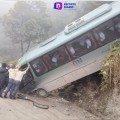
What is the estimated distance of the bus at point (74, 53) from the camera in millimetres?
14758

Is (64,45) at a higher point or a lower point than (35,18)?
higher

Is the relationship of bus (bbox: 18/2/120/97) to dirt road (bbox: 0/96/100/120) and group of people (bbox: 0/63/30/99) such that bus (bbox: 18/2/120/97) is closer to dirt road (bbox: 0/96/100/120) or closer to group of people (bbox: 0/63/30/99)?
group of people (bbox: 0/63/30/99)

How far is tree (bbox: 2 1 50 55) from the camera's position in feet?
106

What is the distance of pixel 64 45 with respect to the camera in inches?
606

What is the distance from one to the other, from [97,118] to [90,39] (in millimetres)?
3390

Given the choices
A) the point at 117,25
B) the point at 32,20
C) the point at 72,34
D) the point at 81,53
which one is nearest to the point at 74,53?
the point at 81,53

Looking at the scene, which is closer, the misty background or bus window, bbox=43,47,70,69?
bus window, bbox=43,47,70,69

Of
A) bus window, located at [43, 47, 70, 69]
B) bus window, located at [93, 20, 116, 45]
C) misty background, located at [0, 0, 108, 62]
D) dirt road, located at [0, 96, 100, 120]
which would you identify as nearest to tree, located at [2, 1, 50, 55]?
misty background, located at [0, 0, 108, 62]

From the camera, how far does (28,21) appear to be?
105ft

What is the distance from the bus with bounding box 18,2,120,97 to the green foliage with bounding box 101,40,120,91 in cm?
81

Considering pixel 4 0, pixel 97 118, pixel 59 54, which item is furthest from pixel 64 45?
pixel 4 0

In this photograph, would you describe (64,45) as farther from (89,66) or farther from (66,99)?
(66,99)

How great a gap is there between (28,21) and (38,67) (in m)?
16.5

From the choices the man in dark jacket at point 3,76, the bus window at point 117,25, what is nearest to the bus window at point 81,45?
the bus window at point 117,25
